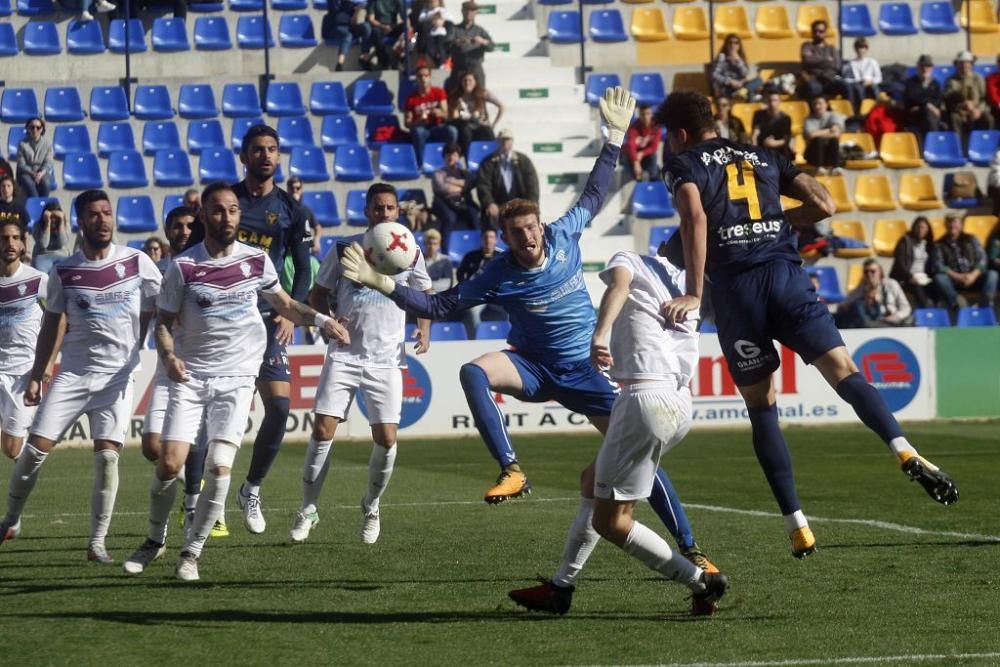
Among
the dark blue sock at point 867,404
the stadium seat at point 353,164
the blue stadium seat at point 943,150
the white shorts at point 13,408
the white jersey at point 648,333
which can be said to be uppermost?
the white jersey at point 648,333

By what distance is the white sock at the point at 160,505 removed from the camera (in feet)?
31.3

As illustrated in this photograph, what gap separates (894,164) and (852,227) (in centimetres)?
152

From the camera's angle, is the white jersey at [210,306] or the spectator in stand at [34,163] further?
the spectator in stand at [34,163]

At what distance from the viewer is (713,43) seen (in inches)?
1124

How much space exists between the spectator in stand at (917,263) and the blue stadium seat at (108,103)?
1195 cm

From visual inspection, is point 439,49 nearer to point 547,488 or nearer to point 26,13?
point 26,13

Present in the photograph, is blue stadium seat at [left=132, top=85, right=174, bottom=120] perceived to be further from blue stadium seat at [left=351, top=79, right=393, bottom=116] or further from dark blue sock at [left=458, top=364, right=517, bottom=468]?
dark blue sock at [left=458, top=364, right=517, bottom=468]

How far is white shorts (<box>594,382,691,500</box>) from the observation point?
7320 mm

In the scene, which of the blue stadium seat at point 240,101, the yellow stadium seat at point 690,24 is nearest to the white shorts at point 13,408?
the blue stadium seat at point 240,101

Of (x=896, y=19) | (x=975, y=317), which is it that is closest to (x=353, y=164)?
(x=975, y=317)

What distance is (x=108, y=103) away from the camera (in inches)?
1046

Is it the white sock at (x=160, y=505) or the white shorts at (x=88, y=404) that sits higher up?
the white shorts at (x=88, y=404)

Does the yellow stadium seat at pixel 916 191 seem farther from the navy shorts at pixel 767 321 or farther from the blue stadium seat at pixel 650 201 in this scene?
the navy shorts at pixel 767 321

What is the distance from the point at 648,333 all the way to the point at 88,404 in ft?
13.5
